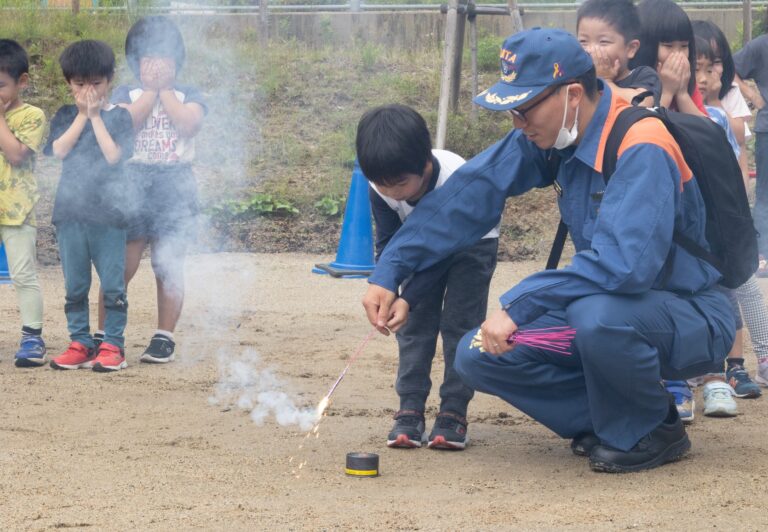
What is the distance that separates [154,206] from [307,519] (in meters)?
2.65

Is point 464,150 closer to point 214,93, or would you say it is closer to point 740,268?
point 214,93

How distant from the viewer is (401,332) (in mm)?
4305

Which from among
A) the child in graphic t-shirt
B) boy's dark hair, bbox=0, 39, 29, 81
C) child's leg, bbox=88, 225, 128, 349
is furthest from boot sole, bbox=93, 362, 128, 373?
boy's dark hair, bbox=0, 39, 29, 81

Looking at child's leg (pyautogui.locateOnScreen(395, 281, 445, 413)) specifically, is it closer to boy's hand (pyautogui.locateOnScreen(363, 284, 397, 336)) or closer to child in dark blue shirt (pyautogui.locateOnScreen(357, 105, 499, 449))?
child in dark blue shirt (pyautogui.locateOnScreen(357, 105, 499, 449))

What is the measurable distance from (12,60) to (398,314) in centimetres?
271

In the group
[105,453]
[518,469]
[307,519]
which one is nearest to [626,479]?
[518,469]

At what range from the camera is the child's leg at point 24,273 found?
18.1ft

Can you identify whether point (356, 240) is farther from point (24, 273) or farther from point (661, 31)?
point (661, 31)

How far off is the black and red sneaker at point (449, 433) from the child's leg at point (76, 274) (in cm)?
208

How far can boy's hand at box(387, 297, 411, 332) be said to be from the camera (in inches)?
155

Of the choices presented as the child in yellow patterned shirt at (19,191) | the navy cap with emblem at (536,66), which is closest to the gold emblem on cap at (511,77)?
the navy cap with emblem at (536,66)

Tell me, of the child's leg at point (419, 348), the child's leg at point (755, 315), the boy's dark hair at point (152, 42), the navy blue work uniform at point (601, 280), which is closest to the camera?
the navy blue work uniform at point (601, 280)

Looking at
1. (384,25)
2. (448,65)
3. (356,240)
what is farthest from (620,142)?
(384,25)

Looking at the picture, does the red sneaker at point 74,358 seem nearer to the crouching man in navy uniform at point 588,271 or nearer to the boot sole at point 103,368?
the boot sole at point 103,368
